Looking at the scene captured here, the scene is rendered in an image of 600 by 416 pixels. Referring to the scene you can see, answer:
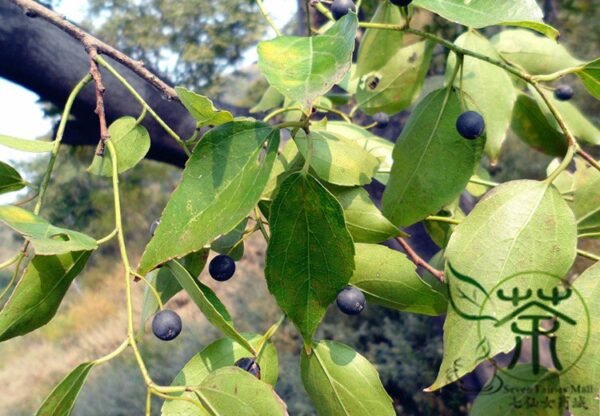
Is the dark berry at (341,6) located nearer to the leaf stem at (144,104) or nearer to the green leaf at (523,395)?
the leaf stem at (144,104)

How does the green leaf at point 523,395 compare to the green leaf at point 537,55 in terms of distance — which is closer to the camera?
the green leaf at point 523,395

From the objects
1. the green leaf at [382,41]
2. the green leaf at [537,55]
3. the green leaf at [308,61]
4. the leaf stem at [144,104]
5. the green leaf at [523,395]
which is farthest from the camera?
the green leaf at [537,55]

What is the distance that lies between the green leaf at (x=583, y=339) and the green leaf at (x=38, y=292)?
0.30 m

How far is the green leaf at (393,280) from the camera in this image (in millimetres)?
451

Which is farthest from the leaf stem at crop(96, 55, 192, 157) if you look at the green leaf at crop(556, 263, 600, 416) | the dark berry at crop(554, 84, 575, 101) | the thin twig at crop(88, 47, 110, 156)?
the dark berry at crop(554, 84, 575, 101)

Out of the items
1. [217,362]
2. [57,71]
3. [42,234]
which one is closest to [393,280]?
[217,362]

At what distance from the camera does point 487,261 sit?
39 centimetres

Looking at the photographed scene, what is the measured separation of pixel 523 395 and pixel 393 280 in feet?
0.61

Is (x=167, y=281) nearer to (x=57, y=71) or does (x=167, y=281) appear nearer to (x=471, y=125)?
(x=471, y=125)

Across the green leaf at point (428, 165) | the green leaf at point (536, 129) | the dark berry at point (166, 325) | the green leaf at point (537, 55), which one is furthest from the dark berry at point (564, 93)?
the dark berry at point (166, 325)

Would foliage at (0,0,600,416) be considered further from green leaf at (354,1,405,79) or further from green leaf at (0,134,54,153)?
green leaf at (354,1,405,79)

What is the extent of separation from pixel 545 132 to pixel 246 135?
1.32 feet

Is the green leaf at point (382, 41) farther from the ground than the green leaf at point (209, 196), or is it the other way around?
the green leaf at point (209, 196)

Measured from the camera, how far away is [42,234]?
0.35m
